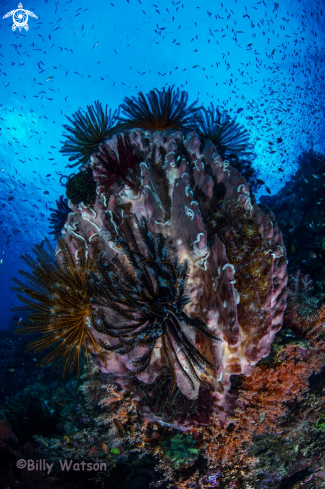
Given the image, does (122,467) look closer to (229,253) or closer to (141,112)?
(229,253)

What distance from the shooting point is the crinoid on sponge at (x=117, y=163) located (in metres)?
4.20

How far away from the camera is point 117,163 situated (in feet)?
14.1

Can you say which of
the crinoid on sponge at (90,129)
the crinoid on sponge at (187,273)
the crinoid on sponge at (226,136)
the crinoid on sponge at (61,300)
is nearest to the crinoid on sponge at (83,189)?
the crinoid on sponge at (90,129)

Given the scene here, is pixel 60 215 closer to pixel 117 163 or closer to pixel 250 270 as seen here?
pixel 117 163

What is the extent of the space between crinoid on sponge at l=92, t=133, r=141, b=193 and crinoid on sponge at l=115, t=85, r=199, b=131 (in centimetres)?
179

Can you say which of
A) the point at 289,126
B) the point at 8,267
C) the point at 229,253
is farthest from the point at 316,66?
the point at 8,267

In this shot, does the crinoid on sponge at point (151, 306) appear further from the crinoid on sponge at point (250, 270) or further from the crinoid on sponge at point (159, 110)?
the crinoid on sponge at point (159, 110)

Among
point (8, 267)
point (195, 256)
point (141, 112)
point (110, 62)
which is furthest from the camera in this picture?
point (8, 267)

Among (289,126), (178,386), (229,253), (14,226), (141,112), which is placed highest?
(14,226)

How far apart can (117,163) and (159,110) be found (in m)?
2.55

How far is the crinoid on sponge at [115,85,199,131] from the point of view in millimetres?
5758

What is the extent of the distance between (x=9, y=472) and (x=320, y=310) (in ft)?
30.4

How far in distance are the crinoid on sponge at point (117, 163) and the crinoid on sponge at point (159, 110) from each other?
179 centimetres

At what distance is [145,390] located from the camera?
153 inches
